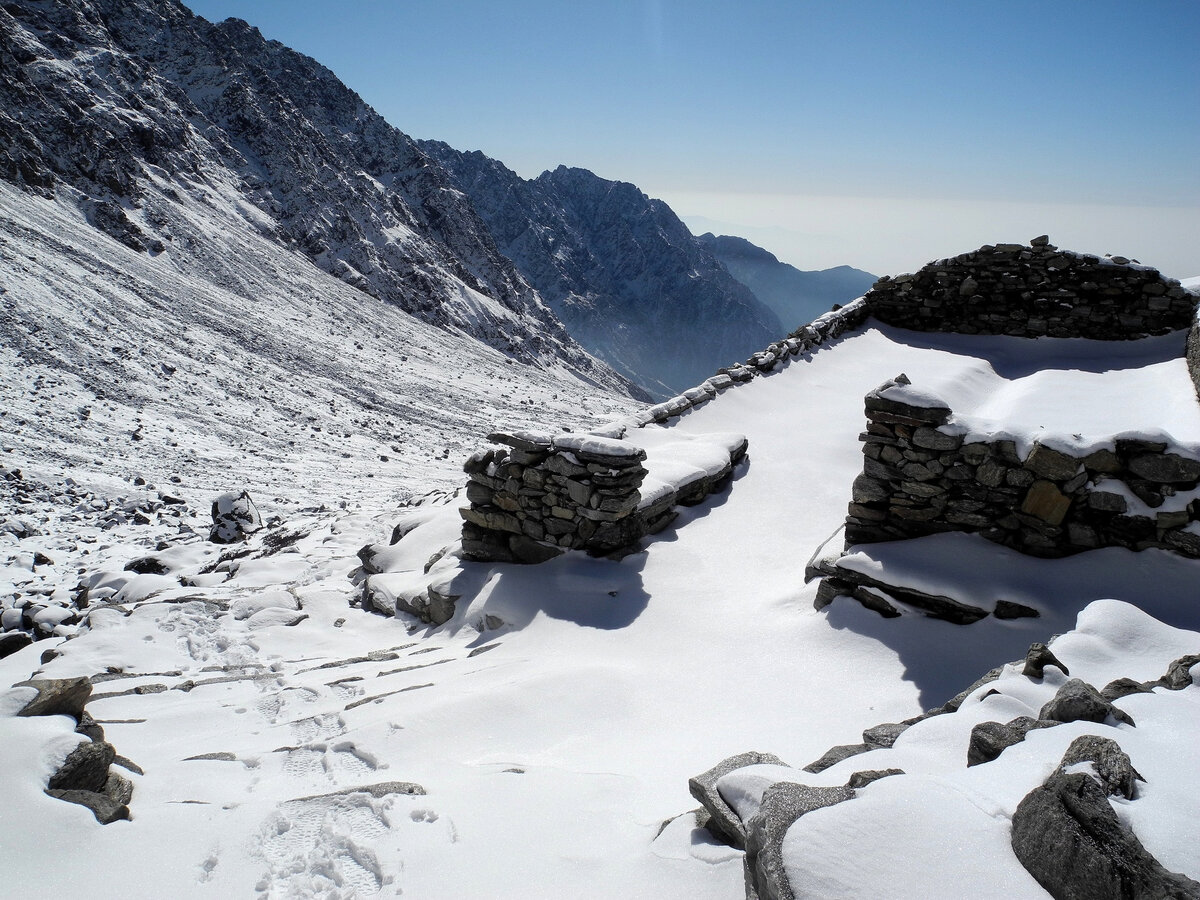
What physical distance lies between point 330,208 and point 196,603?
8889cm

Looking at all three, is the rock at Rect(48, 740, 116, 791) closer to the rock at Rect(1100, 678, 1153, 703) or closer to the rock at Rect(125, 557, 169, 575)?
the rock at Rect(1100, 678, 1153, 703)

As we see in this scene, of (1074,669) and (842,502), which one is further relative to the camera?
(842,502)

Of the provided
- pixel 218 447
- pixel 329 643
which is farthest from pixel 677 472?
pixel 218 447

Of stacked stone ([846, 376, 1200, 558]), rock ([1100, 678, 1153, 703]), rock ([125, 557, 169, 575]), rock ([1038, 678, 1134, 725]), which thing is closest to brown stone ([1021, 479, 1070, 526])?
stacked stone ([846, 376, 1200, 558])

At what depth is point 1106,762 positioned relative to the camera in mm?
2240

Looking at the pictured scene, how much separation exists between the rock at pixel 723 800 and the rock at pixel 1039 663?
4.82ft

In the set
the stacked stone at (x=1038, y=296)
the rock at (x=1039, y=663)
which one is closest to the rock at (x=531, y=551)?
the rock at (x=1039, y=663)

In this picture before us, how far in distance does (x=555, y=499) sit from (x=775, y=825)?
17.9 ft

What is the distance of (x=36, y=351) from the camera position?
92.0ft

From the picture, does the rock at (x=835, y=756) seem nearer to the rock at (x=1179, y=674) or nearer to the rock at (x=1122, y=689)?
the rock at (x=1122, y=689)

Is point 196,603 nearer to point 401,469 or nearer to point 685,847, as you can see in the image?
point 685,847

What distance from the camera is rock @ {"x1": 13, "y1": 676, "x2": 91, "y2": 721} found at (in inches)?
151

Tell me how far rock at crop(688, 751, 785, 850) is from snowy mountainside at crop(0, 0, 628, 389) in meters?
61.3

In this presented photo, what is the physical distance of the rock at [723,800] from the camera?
2775mm
